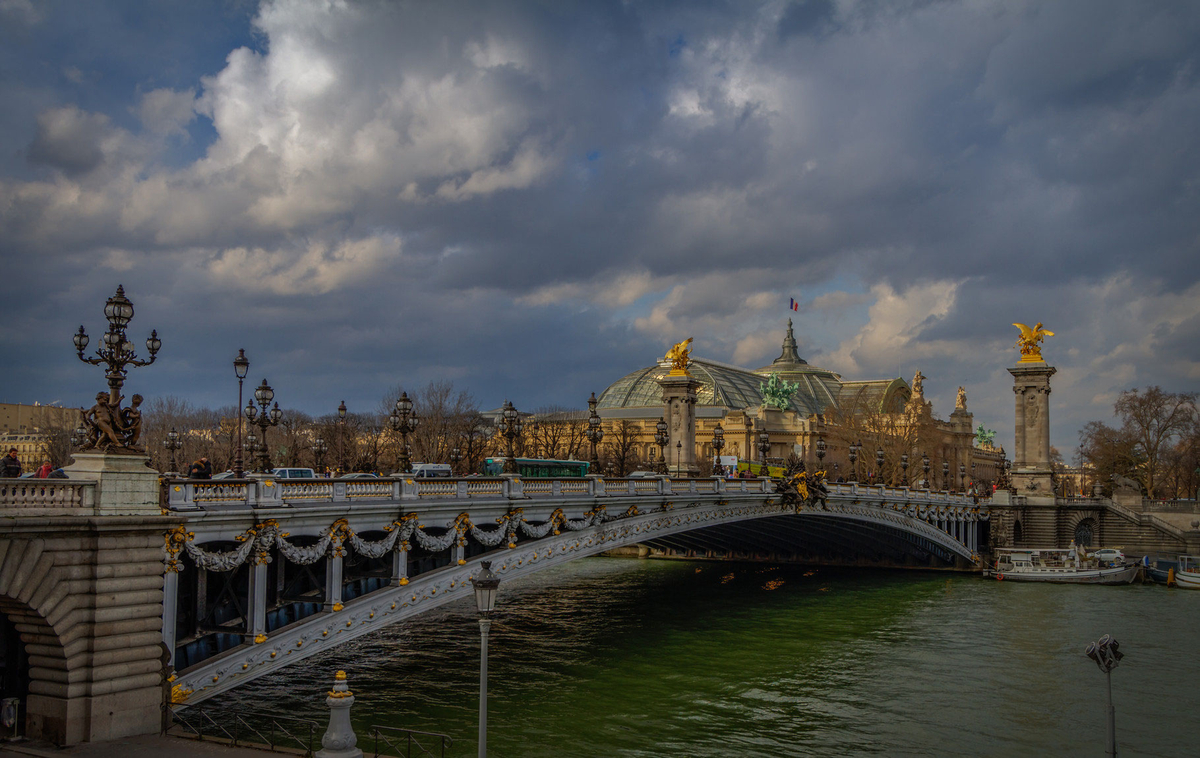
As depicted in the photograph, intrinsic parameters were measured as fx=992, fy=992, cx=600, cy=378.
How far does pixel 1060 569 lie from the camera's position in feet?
184

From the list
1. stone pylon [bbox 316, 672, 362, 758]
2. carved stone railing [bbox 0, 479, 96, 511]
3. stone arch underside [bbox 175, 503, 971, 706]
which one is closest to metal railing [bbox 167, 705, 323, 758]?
stone arch underside [bbox 175, 503, 971, 706]

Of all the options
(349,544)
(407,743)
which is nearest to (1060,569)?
(407,743)

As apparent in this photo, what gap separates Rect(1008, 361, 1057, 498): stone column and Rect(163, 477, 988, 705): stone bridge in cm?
4036

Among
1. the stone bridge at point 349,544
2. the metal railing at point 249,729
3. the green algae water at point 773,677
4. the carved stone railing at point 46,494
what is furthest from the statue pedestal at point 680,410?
the carved stone railing at point 46,494

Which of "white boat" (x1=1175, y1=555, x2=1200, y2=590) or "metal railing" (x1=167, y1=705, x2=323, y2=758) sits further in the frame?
"white boat" (x1=1175, y1=555, x2=1200, y2=590)

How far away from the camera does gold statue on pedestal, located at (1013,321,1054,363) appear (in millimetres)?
72188

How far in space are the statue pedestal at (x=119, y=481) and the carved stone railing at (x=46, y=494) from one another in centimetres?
17

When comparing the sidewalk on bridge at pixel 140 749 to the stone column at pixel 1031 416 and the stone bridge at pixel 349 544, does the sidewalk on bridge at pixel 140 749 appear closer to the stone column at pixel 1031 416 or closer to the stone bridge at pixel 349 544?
the stone bridge at pixel 349 544

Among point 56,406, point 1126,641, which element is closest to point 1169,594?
point 1126,641

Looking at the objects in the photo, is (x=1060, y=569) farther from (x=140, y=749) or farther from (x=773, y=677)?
(x=140, y=749)

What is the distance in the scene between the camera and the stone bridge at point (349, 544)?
18281mm

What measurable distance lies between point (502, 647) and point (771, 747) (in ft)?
43.7

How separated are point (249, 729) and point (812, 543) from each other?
44.3 metres

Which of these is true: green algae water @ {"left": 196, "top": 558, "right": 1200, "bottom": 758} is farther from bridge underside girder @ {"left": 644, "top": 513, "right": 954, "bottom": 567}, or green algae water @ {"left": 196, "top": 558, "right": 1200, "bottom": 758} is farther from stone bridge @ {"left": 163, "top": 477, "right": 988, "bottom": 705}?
bridge underside girder @ {"left": 644, "top": 513, "right": 954, "bottom": 567}
